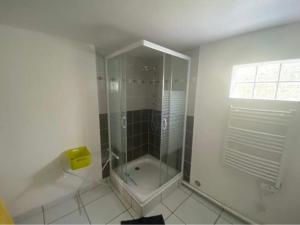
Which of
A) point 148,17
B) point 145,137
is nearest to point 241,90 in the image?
point 148,17

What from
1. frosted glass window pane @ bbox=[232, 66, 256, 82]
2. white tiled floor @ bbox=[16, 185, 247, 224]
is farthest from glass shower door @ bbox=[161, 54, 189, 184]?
frosted glass window pane @ bbox=[232, 66, 256, 82]

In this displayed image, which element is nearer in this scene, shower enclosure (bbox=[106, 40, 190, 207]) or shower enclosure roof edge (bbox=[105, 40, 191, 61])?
shower enclosure roof edge (bbox=[105, 40, 191, 61])

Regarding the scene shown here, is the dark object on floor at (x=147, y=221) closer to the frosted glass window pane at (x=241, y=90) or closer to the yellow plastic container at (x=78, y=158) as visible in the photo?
the yellow plastic container at (x=78, y=158)

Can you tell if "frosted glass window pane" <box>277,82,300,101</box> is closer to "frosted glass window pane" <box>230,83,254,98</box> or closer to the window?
the window

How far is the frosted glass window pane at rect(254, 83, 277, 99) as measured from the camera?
1.33 meters

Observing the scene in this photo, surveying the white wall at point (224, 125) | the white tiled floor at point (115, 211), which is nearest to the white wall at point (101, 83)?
the white tiled floor at point (115, 211)

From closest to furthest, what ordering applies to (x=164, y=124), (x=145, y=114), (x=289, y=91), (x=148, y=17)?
(x=148, y=17), (x=289, y=91), (x=164, y=124), (x=145, y=114)

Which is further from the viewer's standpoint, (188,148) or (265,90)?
(188,148)

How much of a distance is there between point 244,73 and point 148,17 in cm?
123

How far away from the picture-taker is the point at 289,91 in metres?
1.24

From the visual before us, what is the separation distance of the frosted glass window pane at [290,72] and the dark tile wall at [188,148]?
107 centimetres

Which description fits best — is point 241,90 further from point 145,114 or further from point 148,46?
point 145,114

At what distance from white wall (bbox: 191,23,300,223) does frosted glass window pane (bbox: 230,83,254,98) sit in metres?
0.08

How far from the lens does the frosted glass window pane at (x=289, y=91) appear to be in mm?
1194
